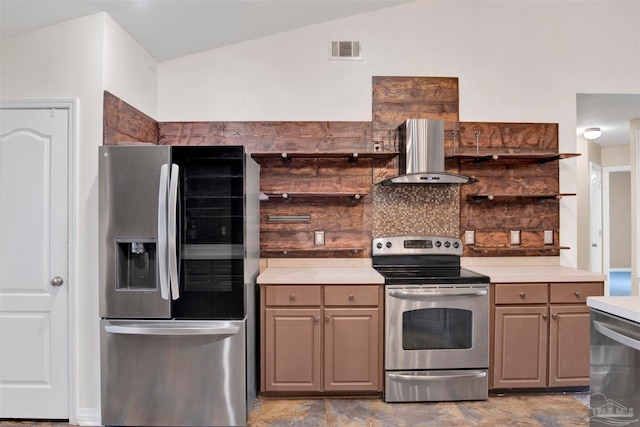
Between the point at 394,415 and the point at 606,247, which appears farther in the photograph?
the point at 606,247

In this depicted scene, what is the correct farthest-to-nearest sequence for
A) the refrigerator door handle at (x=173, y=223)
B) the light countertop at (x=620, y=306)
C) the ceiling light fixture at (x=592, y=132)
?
the ceiling light fixture at (x=592, y=132), the refrigerator door handle at (x=173, y=223), the light countertop at (x=620, y=306)

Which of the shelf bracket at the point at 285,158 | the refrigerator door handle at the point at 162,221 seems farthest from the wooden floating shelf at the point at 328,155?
the refrigerator door handle at the point at 162,221

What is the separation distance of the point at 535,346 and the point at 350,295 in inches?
55.4

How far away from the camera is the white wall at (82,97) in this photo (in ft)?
7.46

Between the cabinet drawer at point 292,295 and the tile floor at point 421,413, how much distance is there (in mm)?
722

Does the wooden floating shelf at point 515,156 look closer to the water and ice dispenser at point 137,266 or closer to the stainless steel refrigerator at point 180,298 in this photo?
the stainless steel refrigerator at point 180,298

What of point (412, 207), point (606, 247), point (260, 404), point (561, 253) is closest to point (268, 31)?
point (412, 207)

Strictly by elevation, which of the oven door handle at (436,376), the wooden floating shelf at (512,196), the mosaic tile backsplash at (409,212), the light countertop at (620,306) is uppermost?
the wooden floating shelf at (512,196)

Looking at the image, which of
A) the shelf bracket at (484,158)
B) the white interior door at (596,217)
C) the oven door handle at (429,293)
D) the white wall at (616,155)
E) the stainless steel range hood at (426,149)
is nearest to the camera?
the oven door handle at (429,293)

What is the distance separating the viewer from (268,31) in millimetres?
3021

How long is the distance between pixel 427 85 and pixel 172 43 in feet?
7.00

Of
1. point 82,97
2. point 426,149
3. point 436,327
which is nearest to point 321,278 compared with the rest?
point 436,327

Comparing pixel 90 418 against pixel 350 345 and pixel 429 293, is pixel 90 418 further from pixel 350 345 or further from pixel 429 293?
pixel 429 293

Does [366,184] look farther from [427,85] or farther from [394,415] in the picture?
[394,415]
